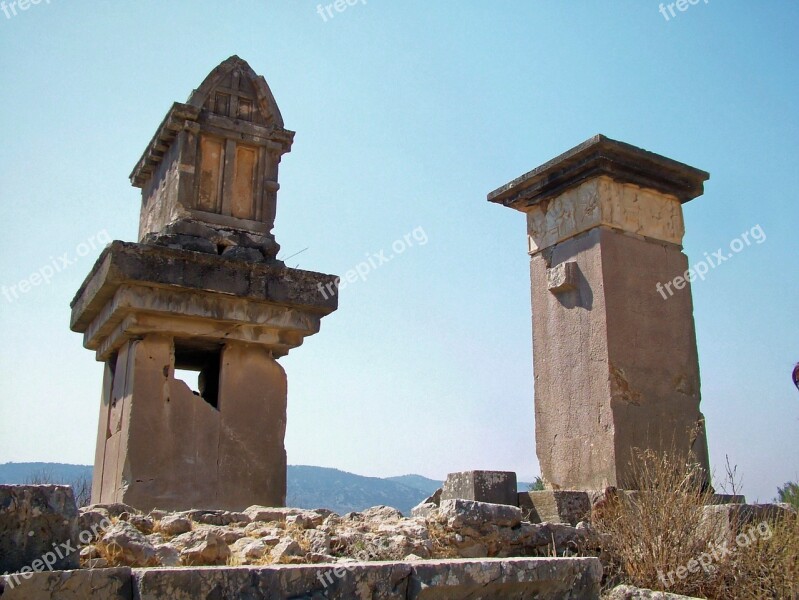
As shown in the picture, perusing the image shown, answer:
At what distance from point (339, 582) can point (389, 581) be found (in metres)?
0.23

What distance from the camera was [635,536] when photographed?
4.89 metres

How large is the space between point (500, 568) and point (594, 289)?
10.3 ft

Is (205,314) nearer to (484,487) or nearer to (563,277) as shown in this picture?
(484,487)

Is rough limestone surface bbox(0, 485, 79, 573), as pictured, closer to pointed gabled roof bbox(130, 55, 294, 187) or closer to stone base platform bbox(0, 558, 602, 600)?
stone base platform bbox(0, 558, 602, 600)

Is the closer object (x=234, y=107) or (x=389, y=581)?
(x=389, y=581)

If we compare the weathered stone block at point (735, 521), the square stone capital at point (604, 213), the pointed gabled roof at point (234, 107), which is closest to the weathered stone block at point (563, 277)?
the square stone capital at point (604, 213)

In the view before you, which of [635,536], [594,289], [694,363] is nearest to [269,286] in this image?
[594,289]

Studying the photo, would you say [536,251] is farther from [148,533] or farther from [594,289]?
[148,533]

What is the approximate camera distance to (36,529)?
2771 millimetres

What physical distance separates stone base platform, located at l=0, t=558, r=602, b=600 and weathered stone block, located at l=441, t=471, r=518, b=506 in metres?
1.71

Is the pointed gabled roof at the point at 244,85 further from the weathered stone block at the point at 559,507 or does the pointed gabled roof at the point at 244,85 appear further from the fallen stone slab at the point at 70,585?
Result: the fallen stone slab at the point at 70,585

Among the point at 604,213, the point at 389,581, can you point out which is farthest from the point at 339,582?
the point at 604,213

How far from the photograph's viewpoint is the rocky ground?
10.9 feet

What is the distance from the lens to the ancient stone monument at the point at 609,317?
5977mm
